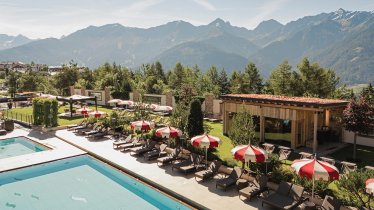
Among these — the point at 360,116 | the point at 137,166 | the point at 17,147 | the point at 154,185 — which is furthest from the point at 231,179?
the point at 17,147

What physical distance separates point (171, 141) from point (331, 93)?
123 ft

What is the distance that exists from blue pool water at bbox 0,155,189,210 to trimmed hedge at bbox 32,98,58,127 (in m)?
10.1

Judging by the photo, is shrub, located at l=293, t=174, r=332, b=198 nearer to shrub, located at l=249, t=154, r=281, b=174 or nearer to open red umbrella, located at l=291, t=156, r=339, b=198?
open red umbrella, located at l=291, t=156, r=339, b=198

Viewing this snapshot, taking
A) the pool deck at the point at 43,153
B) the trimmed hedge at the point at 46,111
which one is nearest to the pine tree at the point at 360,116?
the pool deck at the point at 43,153

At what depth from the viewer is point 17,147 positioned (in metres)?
24.2

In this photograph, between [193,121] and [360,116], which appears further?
[193,121]

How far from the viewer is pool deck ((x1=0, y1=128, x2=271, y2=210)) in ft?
42.8

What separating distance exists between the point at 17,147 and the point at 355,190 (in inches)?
898

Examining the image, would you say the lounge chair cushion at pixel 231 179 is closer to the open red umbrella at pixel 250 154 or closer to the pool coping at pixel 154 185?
the open red umbrella at pixel 250 154

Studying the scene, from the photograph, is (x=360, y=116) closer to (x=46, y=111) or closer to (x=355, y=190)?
(x=355, y=190)

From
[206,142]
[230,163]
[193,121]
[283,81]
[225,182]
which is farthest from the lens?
[283,81]

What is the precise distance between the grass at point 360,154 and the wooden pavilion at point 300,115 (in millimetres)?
1427

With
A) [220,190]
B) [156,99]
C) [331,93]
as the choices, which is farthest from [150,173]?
[331,93]

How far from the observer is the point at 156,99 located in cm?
4069
